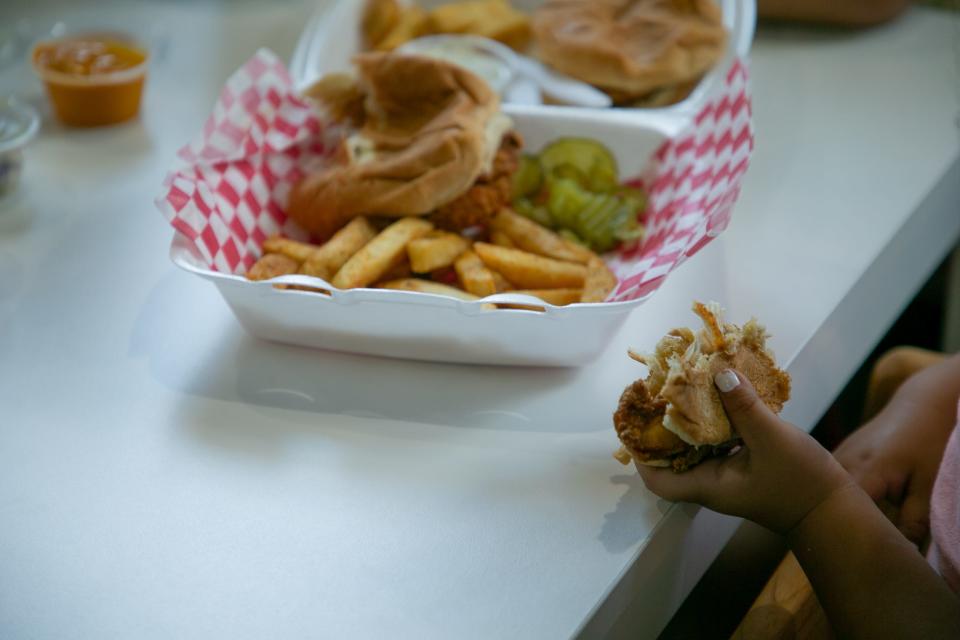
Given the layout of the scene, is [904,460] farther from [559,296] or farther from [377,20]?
[377,20]

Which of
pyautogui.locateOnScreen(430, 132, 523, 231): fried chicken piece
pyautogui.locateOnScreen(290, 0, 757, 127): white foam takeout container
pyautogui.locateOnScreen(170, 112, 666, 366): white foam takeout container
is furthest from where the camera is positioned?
pyautogui.locateOnScreen(290, 0, 757, 127): white foam takeout container

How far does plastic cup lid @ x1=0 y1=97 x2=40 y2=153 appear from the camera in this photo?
4.37ft

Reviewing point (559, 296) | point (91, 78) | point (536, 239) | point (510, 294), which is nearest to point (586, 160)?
point (536, 239)

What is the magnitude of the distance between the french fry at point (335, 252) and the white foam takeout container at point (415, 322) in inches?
3.2

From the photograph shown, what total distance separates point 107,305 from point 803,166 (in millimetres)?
1005

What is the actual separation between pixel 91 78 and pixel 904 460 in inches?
49.8

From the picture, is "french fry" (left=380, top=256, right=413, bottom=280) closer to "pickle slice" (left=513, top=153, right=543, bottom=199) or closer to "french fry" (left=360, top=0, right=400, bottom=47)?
"pickle slice" (left=513, top=153, right=543, bottom=199)

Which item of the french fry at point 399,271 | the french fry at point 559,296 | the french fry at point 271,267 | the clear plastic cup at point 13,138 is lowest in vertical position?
the clear plastic cup at point 13,138

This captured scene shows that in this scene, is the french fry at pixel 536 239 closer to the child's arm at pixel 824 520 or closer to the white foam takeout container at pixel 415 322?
the white foam takeout container at pixel 415 322

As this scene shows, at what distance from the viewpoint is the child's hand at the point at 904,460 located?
1031 millimetres

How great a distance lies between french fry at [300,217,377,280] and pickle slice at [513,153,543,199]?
9.8 inches

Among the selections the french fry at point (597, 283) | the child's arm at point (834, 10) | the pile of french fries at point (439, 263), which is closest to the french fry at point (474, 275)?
the pile of french fries at point (439, 263)

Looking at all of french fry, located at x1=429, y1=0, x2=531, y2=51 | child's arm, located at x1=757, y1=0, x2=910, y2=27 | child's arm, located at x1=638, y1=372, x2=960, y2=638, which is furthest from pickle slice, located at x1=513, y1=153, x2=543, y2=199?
child's arm, located at x1=757, y1=0, x2=910, y2=27

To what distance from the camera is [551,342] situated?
39.1 inches
